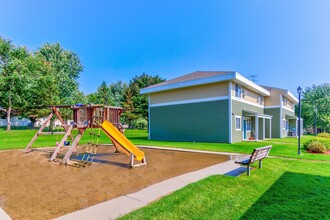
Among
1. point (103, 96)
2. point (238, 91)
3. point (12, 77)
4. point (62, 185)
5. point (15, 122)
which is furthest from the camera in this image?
point (103, 96)

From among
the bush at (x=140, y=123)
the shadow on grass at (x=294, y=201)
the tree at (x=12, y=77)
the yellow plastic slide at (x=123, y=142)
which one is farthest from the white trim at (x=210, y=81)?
the bush at (x=140, y=123)

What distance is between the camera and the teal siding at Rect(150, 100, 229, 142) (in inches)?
653

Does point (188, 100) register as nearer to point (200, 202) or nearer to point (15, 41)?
point (200, 202)

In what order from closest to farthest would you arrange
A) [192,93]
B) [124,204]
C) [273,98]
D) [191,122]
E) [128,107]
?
1. [124,204]
2. [191,122]
3. [192,93]
4. [273,98]
5. [128,107]

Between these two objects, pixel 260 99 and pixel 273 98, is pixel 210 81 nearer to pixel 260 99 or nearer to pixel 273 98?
pixel 260 99

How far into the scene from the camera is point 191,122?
1823 centimetres

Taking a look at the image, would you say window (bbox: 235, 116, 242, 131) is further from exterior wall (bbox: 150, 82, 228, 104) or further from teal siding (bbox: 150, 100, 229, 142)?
exterior wall (bbox: 150, 82, 228, 104)

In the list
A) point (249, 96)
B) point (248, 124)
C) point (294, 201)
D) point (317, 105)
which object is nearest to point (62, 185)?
point (294, 201)

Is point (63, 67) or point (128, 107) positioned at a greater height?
point (63, 67)

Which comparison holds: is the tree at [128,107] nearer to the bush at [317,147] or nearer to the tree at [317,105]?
the bush at [317,147]

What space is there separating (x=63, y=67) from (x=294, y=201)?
140 ft

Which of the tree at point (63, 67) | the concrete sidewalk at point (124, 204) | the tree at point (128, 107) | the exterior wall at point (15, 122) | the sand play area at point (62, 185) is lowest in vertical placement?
the sand play area at point (62, 185)

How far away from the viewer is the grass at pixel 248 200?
10.9ft

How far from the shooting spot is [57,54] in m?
38.5
